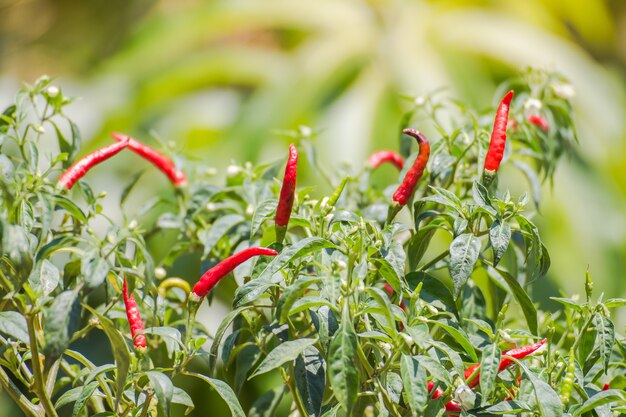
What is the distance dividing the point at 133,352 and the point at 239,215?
0.18m

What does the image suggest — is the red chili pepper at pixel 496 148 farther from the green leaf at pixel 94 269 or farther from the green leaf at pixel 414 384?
the green leaf at pixel 94 269

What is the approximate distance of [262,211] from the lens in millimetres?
656

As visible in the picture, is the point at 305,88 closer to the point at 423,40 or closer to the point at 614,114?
the point at 423,40

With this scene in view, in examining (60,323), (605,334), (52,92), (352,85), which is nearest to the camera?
(60,323)

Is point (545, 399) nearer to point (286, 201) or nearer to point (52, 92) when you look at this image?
point (286, 201)

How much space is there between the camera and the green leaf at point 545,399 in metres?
0.54

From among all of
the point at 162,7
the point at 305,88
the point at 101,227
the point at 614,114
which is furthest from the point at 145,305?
the point at 162,7

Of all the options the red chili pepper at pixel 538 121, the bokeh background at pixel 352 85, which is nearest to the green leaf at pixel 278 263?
the red chili pepper at pixel 538 121

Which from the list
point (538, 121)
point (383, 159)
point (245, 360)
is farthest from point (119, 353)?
point (538, 121)

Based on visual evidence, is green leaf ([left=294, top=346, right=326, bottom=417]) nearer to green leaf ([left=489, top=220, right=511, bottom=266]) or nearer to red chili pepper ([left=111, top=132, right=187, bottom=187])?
green leaf ([left=489, top=220, right=511, bottom=266])

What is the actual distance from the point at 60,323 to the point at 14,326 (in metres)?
0.09

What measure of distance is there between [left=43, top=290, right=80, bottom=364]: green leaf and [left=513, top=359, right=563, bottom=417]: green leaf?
0.97 ft

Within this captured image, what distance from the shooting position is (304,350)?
60 cm

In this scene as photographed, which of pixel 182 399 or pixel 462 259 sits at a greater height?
pixel 462 259
